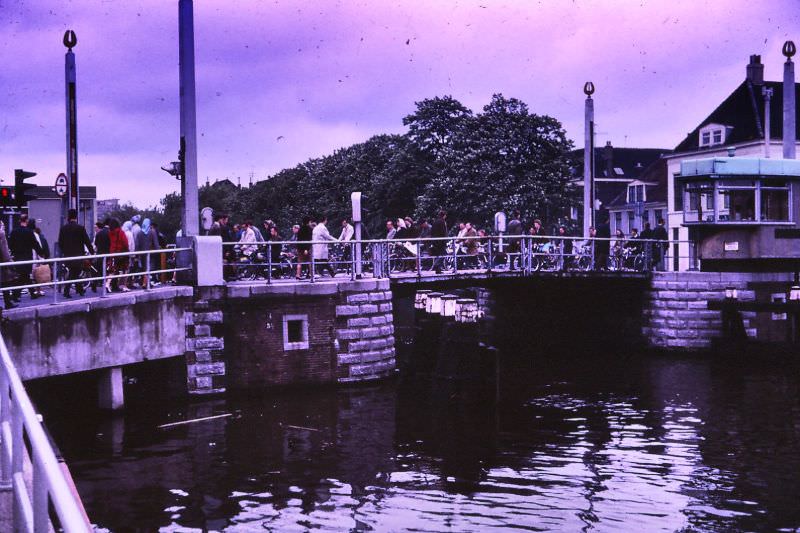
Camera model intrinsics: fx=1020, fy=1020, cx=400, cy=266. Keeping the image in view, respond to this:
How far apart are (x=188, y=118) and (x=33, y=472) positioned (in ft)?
60.5

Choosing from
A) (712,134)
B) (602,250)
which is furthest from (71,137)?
(712,134)

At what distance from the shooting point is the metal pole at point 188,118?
70.6 feet

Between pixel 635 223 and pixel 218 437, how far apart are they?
6321 centimetres

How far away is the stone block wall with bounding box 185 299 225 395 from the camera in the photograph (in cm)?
2138

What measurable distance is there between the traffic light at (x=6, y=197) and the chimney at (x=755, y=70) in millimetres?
49257

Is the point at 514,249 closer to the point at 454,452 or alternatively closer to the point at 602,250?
the point at 602,250

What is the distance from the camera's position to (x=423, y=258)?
26.2 metres

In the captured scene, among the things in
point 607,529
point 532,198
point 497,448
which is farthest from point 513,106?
point 607,529

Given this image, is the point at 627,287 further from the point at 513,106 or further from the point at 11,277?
the point at 513,106

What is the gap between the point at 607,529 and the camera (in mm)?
11641

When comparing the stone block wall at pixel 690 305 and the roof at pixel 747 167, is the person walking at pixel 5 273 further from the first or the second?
the stone block wall at pixel 690 305

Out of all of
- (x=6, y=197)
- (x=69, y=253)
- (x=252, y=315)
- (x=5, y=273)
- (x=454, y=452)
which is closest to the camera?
(x=454, y=452)

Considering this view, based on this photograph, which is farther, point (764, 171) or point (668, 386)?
point (764, 171)

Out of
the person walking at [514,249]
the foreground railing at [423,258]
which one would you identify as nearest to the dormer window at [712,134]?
the foreground railing at [423,258]
